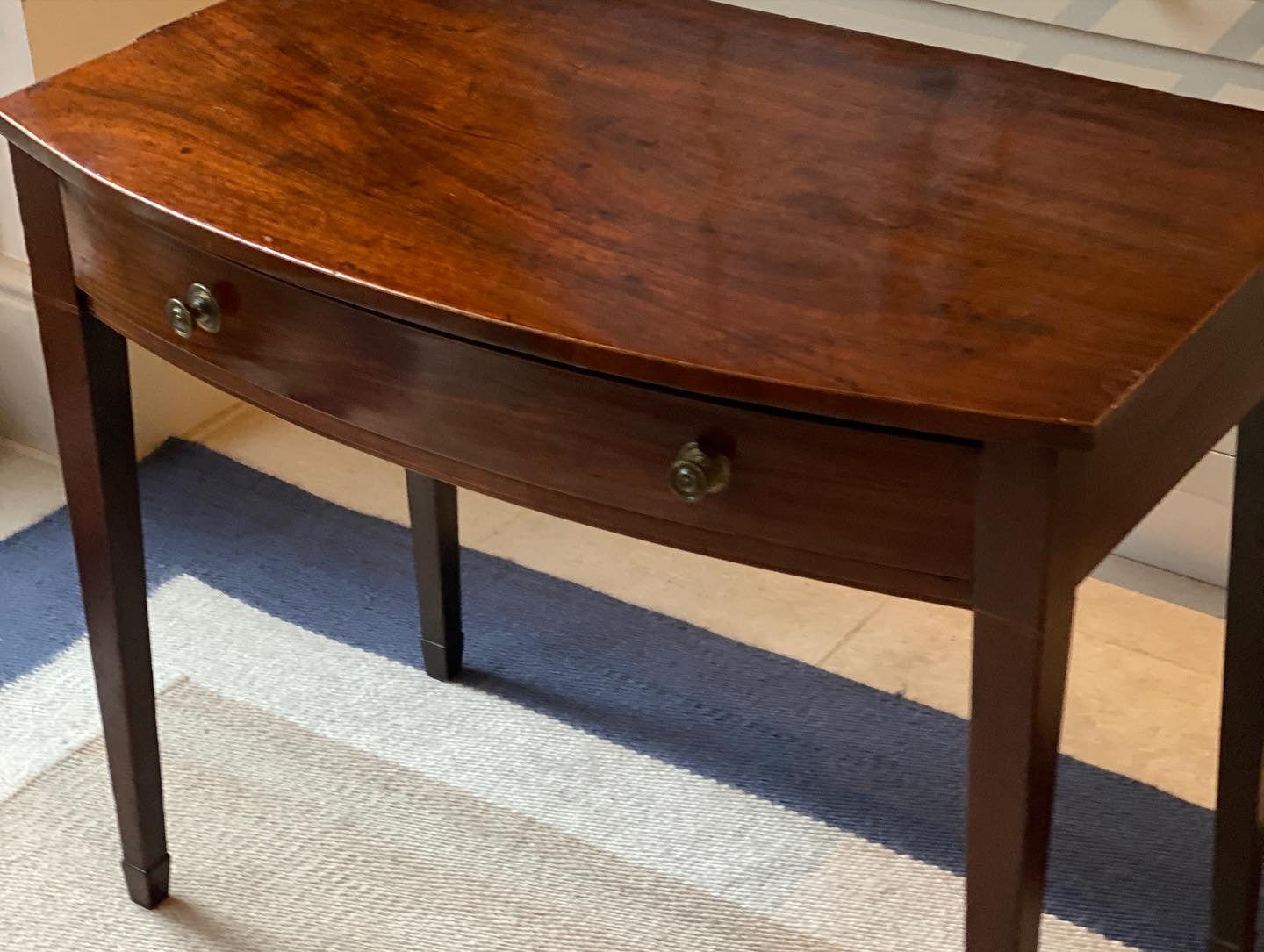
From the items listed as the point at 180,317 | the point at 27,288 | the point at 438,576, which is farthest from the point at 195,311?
the point at 27,288

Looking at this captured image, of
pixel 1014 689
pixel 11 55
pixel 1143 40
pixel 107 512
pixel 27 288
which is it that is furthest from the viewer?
pixel 27 288

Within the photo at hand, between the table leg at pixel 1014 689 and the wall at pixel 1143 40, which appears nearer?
the table leg at pixel 1014 689

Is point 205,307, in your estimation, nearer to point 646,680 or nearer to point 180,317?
point 180,317

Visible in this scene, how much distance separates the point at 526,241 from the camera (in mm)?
837

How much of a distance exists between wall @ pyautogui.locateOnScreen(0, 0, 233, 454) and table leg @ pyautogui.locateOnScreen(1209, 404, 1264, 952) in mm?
1197

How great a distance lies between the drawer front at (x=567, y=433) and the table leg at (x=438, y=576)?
1.60 ft

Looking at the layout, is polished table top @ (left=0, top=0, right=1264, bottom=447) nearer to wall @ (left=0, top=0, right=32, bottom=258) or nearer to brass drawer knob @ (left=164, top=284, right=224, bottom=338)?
brass drawer knob @ (left=164, top=284, right=224, bottom=338)

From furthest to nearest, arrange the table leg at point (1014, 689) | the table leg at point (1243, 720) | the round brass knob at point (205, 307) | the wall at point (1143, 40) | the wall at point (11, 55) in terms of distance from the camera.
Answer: the wall at point (11, 55), the wall at point (1143, 40), the table leg at point (1243, 720), the round brass knob at point (205, 307), the table leg at point (1014, 689)

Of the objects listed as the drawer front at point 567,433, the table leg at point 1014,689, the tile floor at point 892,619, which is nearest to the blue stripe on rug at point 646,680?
the tile floor at point 892,619

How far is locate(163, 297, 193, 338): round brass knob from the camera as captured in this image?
0.93m

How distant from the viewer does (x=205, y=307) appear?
3.02ft

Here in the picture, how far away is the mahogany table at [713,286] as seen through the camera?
2.43 feet

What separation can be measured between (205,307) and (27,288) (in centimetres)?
100

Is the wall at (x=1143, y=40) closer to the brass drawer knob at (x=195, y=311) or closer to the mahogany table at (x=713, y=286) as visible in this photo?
the mahogany table at (x=713, y=286)
